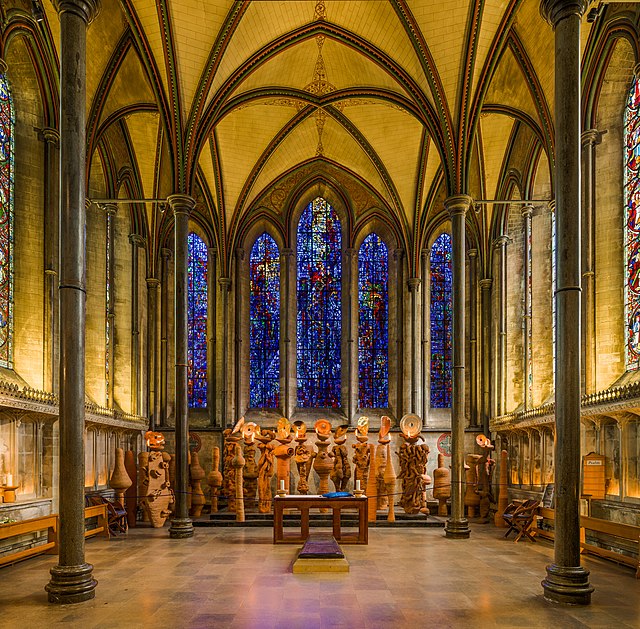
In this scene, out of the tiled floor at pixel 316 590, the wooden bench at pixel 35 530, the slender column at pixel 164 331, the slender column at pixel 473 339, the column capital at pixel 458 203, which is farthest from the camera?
the slender column at pixel 164 331

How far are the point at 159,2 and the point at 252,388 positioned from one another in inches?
519

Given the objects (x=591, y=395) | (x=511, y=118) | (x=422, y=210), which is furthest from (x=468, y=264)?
(x=591, y=395)

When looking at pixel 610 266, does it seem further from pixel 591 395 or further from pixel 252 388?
pixel 252 388

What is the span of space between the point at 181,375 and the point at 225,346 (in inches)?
306

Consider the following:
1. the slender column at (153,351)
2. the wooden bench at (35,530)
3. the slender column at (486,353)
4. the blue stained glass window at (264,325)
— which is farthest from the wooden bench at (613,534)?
the slender column at (153,351)

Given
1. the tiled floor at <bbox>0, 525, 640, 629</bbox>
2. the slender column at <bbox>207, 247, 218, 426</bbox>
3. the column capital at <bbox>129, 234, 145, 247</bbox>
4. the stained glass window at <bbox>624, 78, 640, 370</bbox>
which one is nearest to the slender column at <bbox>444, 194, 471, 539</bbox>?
the tiled floor at <bbox>0, 525, 640, 629</bbox>

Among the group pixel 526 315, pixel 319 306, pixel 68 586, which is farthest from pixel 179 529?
pixel 526 315

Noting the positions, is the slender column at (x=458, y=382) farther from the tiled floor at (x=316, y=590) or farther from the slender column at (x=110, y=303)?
the slender column at (x=110, y=303)

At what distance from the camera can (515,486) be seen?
62.5 feet

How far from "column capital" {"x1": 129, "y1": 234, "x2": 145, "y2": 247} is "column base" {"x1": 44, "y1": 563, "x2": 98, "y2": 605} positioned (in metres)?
13.9

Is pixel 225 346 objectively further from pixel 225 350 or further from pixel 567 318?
pixel 567 318

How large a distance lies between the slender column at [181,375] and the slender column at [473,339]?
1055 cm

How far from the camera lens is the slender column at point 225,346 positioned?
2261 centimetres

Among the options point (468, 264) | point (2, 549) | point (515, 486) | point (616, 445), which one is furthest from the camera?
point (468, 264)
